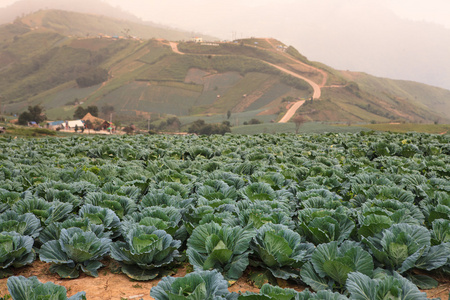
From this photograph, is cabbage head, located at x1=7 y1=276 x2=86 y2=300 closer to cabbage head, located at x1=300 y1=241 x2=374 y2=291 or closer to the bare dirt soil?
the bare dirt soil

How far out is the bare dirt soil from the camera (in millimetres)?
3980

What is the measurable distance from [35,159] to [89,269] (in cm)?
845

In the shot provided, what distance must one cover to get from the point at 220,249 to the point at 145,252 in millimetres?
981

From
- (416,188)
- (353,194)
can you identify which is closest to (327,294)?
(353,194)

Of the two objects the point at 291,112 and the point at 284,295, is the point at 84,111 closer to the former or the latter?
the point at 291,112

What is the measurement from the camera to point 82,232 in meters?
4.43

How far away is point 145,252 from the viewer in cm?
411

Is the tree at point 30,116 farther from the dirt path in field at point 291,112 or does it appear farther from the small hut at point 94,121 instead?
the dirt path in field at point 291,112

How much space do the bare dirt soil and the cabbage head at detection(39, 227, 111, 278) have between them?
0.35 ft

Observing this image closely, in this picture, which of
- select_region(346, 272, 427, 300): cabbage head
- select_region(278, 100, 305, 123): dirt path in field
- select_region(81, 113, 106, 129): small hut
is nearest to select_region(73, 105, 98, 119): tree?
select_region(81, 113, 106, 129): small hut

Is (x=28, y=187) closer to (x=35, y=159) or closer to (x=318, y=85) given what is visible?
(x=35, y=159)

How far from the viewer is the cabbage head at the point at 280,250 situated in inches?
158

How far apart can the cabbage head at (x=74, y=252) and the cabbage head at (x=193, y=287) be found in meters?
1.72

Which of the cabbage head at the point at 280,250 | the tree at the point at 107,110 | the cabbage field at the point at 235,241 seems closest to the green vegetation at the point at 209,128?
the tree at the point at 107,110
